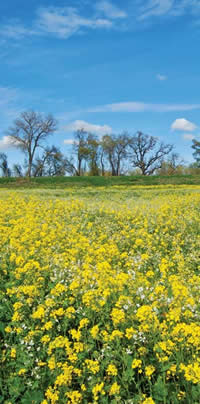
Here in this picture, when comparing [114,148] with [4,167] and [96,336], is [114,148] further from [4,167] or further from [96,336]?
[96,336]

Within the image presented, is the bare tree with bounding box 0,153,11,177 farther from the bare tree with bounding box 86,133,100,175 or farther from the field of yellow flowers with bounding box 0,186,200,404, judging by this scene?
the field of yellow flowers with bounding box 0,186,200,404

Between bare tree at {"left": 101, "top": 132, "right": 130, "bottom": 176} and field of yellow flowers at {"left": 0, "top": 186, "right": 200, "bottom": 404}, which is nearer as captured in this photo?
field of yellow flowers at {"left": 0, "top": 186, "right": 200, "bottom": 404}

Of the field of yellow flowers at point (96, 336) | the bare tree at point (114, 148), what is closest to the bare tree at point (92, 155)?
the bare tree at point (114, 148)

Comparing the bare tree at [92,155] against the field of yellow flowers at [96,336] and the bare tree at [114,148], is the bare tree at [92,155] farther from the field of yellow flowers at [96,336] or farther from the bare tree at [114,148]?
the field of yellow flowers at [96,336]

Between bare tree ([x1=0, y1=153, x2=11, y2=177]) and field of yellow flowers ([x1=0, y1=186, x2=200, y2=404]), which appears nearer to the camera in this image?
field of yellow flowers ([x1=0, y1=186, x2=200, y2=404])

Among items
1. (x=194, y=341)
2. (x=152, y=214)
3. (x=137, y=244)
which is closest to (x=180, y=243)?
(x=137, y=244)

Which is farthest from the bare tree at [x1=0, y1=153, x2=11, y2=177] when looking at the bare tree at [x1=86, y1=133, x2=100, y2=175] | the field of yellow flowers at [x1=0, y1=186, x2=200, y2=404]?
the field of yellow flowers at [x1=0, y1=186, x2=200, y2=404]

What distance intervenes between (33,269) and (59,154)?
2831 inches

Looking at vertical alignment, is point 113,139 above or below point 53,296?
above

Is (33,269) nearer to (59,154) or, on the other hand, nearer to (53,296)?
(53,296)

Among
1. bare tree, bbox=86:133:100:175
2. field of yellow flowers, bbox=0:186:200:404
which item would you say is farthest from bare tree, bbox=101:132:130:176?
field of yellow flowers, bbox=0:186:200:404

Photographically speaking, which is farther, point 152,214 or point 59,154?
point 59,154

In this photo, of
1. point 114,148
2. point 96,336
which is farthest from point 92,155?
point 96,336

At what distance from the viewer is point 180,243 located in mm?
8312
